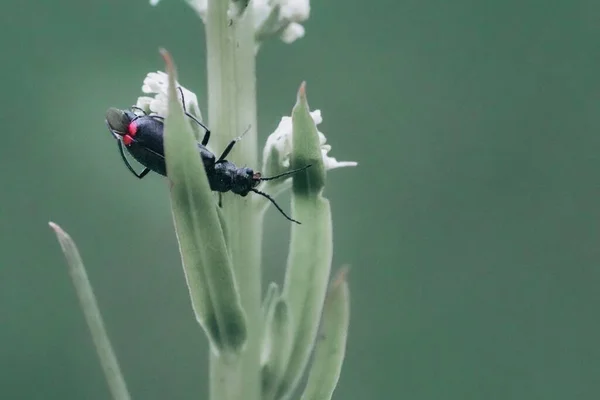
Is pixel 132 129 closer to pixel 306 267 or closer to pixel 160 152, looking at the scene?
pixel 160 152

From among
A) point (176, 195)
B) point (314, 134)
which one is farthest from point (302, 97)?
point (176, 195)

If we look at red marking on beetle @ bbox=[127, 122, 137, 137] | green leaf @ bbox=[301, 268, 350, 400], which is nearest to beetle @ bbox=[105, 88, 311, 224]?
red marking on beetle @ bbox=[127, 122, 137, 137]

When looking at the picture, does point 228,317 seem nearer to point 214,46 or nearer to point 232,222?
point 232,222

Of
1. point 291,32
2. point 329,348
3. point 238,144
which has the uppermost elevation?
point 291,32

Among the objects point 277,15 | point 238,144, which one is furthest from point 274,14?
point 238,144

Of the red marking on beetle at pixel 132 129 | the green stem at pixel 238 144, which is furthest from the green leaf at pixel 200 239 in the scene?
the red marking on beetle at pixel 132 129

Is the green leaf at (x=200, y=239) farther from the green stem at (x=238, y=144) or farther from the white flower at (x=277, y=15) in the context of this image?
the white flower at (x=277, y=15)
